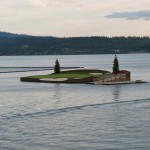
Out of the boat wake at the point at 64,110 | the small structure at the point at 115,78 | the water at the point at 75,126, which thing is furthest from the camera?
the small structure at the point at 115,78

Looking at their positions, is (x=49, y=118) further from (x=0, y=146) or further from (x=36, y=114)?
(x=0, y=146)

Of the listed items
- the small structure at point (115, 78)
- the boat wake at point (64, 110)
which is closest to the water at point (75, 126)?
the boat wake at point (64, 110)

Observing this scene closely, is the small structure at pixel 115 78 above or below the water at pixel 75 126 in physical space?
below

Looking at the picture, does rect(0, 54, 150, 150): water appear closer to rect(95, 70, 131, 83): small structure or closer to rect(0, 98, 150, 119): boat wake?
rect(0, 98, 150, 119): boat wake

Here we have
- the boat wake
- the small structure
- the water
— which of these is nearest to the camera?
the water

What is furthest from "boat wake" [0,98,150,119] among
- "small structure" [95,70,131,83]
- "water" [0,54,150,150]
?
"small structure" [95,70,131,83]

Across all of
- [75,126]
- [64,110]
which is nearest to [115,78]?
[64,110]

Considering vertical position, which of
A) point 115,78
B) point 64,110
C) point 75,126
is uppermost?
point 75,126

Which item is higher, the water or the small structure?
the water

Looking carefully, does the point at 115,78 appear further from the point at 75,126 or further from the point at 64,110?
the point at 75,126

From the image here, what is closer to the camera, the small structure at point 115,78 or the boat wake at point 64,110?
the boat wake at point 64,110

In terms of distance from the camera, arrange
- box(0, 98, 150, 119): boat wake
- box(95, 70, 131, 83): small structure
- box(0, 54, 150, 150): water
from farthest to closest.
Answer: box(95, 70, 131, 83): small structure < box(0, 98, 150, 119): boat wake < box(0, 54, 150, 150): water

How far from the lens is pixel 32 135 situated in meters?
34.6

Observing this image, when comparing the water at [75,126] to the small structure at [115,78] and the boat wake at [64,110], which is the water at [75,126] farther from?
the small structure at [115,78]
